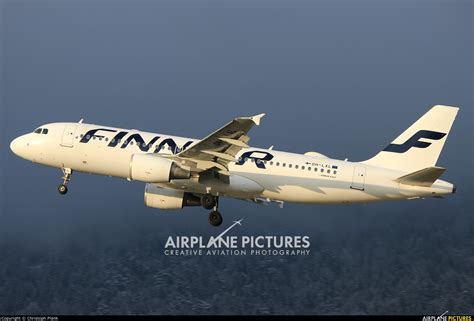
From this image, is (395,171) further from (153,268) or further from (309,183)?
Result: (153,268)

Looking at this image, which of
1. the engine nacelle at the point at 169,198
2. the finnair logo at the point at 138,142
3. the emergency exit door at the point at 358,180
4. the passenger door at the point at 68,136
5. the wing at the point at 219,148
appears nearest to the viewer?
the wing at the point at 219,148

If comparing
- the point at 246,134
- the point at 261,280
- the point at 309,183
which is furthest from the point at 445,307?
the point at 246,134

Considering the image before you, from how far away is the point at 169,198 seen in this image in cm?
5653

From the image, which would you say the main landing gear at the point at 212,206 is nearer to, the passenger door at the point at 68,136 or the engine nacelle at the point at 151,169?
the engine nacelle at the point at 151,169

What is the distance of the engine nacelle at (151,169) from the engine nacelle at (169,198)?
13.6 ft

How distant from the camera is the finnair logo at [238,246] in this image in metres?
71.4

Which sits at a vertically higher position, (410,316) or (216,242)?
(216,242)

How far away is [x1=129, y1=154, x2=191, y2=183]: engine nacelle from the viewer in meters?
51.8

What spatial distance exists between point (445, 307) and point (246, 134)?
22102mm

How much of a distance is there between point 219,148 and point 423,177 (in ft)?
33.4

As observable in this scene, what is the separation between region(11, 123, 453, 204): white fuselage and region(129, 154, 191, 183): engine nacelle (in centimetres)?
72

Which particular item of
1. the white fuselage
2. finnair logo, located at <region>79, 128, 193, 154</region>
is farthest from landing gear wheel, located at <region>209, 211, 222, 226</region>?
finnair logo, located at <region>79, 128, 193, 154</region>

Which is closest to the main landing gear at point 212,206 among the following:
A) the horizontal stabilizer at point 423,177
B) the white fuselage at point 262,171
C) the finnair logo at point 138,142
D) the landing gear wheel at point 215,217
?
the landing gear wheel at point 215,217

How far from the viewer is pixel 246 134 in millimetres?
50219
